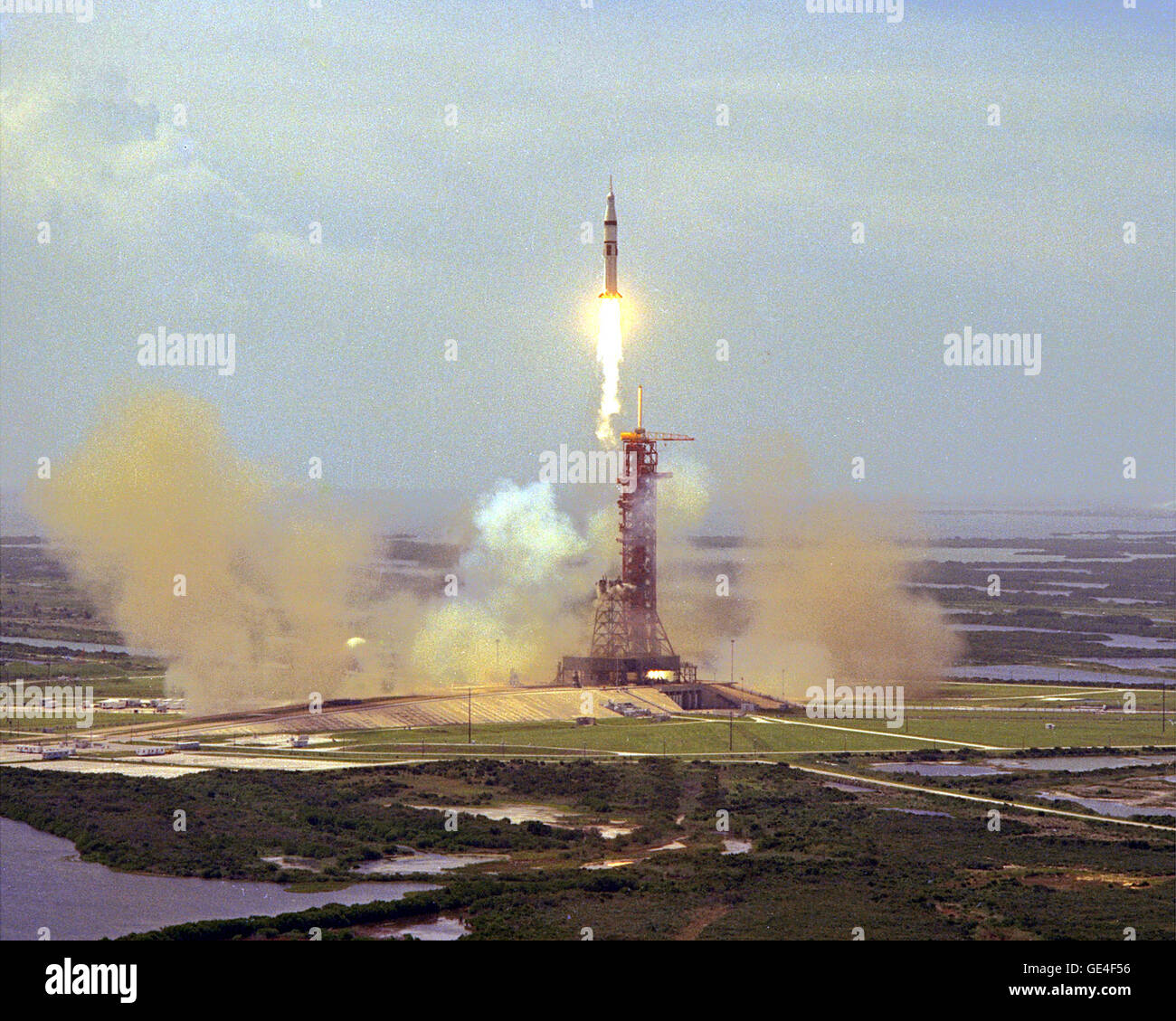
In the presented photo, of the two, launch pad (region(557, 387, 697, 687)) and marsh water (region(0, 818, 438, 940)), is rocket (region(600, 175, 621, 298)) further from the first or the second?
marsh water (region(0, 818, 438, 940))

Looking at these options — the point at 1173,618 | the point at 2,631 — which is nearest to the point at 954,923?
the point at 2,631

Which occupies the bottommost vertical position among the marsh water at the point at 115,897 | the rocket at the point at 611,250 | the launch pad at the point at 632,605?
the marsh water at the point at 115,897

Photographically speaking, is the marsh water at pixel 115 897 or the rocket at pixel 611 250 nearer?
the marsh water at pixel 115 897

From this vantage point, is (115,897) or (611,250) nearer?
(115,897)

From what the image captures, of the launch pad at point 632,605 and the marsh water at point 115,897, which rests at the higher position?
the launch pad at point 632,605

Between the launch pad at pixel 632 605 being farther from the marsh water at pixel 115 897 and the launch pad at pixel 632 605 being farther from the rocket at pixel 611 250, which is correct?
the marsh water at pixel 115 897

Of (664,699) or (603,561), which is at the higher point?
(603,561)
